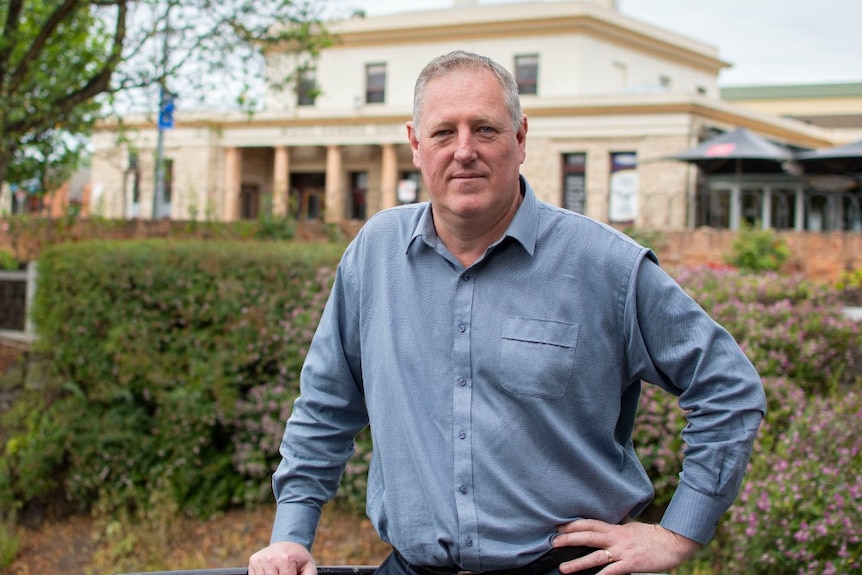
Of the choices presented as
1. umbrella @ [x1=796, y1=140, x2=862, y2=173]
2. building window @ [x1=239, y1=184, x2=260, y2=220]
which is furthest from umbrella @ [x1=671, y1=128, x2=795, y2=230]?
building window @ [x1=239, y1=184, x2=260, y2=220]

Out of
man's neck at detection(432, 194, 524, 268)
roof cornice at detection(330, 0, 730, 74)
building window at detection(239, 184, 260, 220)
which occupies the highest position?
roof cornice at detection(330, 0, 730, 74)

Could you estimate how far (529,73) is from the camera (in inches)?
1375

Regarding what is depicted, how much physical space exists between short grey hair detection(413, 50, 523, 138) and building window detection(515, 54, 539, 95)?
33.2m

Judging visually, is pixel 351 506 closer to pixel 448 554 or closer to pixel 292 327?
pixel 292 327

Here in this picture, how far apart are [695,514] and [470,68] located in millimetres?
1217

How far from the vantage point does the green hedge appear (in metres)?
9.20

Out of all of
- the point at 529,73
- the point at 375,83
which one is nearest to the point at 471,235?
the point at 529,73

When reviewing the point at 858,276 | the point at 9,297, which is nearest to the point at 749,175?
the point at 858,276

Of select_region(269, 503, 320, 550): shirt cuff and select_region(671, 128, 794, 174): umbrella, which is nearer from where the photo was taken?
select_region(269, 503, 320, 550): shirt cuff

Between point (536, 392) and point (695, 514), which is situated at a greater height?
point (536, 392)

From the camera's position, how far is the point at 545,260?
2.34m

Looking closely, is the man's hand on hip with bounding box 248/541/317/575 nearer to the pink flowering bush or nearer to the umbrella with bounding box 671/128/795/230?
the pink flowering bush

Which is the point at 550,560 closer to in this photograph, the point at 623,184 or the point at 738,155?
the point at 738,155

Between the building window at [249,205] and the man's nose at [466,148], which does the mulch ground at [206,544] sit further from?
the building window at [249,205]
